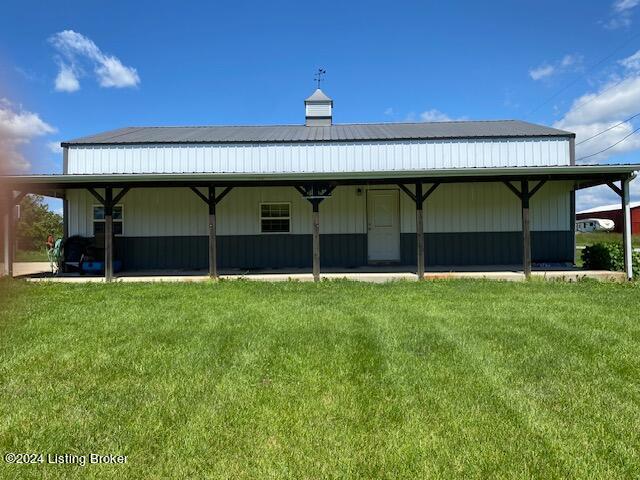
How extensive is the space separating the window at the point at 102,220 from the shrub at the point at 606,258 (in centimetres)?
1280

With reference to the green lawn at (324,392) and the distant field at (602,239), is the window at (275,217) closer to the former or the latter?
the green lawn at (324,392)

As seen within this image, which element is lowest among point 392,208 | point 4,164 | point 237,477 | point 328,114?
point 237,477

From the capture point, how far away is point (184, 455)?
2.98m

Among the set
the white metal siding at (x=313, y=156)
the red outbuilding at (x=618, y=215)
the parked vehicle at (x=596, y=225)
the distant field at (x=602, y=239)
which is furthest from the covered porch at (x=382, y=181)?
the parked vehicle at (x=596, y=225)

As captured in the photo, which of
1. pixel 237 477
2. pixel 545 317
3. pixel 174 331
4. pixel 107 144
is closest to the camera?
pixel 237 477

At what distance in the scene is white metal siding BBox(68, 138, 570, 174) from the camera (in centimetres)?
1484

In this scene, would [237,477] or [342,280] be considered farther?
[342,280]

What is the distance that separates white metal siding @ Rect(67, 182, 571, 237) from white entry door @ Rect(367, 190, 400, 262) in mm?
226

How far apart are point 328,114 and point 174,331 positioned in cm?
1430

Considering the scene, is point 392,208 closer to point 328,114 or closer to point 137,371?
point 328,114

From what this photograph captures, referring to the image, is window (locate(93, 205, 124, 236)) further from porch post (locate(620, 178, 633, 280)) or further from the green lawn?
porch post (locate(620, 178, 633, 280))

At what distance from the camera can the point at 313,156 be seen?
49.6ft


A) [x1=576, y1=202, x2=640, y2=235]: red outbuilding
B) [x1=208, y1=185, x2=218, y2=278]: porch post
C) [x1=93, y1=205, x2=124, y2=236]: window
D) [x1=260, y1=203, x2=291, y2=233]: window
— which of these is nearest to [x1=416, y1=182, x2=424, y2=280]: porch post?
[x1=260, y1=203, x2=291, y2=233]: window

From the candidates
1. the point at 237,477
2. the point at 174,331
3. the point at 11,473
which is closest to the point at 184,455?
the point at 237,477
